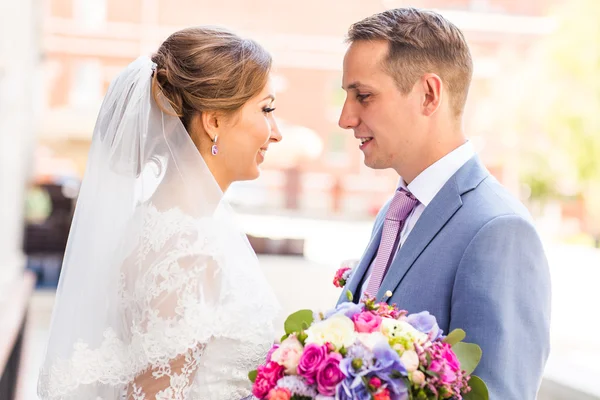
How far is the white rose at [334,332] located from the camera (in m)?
1.68

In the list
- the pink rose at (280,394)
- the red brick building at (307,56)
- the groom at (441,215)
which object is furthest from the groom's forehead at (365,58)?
the red brick building at (307,56)

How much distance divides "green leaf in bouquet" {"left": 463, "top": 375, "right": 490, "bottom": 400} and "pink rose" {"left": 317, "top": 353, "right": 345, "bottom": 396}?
34 centimetres

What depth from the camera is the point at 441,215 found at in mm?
2180

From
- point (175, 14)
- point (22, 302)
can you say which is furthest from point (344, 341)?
point (175, 14)

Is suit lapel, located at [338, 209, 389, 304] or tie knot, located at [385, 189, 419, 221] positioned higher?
tie knot, located at [385, 189, 419, 221]

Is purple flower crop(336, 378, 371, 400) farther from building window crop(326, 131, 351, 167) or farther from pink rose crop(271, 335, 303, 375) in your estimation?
building window crop(326, 131, 351, 167)

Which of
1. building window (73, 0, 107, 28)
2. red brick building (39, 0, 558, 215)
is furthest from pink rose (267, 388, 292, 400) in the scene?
building window (73, 0, 107, 28)

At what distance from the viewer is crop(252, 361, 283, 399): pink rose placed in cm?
168

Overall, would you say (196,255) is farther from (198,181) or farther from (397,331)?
(397,331)

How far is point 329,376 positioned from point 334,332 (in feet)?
0.32

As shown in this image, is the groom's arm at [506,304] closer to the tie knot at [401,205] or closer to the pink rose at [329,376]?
the tie knot at [401,205]

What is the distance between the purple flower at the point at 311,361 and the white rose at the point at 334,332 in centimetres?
2

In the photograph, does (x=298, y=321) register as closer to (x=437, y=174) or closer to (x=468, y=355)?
(x=468, y=355)

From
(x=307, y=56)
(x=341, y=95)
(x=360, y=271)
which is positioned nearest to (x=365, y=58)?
(x=360, y=271)
